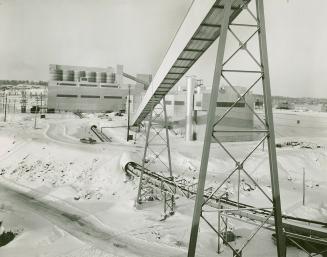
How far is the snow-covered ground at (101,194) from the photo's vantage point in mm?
17188

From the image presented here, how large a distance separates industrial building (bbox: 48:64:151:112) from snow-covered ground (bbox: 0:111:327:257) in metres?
18.3

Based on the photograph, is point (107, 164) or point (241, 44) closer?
point (241, 44)

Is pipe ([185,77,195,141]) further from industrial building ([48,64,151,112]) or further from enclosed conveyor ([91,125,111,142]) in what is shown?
industrial building ([48,64,151,112])

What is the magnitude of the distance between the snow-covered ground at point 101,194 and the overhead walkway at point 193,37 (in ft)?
32.7

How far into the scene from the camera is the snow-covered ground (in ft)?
56.4

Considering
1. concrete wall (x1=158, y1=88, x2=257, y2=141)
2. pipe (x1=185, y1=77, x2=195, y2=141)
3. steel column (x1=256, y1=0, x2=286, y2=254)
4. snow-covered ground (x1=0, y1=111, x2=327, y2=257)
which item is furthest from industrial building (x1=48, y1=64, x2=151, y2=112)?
steel column (x1=256, y1=0, x2=286, y2=254)

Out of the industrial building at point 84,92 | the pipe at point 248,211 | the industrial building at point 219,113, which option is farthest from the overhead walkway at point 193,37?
the industrial building at point 84,92

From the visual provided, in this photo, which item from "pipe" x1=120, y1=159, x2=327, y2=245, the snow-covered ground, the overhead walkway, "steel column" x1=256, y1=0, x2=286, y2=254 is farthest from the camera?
the snow-covered ground

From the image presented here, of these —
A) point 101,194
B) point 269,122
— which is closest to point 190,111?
point 101,194

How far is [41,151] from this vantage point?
36.0 metres

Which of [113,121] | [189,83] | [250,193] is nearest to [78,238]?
[250,193]

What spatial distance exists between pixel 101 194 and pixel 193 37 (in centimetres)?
1929

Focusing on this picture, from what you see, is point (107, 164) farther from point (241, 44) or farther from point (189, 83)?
point (241, 44)

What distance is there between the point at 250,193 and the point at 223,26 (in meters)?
21.2
